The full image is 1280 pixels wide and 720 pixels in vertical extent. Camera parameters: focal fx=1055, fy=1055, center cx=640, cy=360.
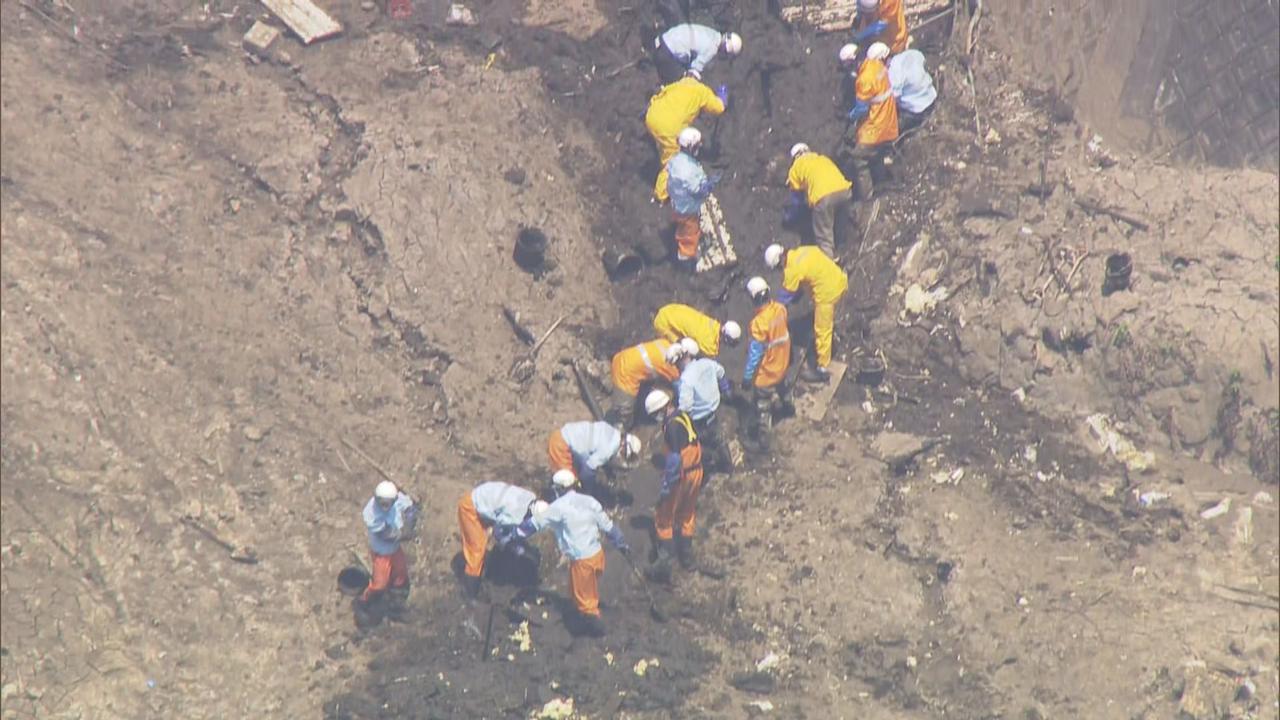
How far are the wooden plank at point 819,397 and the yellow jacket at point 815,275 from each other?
92 centimetres

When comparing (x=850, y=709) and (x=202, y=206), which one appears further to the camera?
(x=202, y=206)

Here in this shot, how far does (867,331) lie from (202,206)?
753 centimetres

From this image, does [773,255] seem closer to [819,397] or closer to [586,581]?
[819,397]

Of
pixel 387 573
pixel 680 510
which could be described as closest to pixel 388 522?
pixel 387 573

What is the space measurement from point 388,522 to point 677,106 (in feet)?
18.2

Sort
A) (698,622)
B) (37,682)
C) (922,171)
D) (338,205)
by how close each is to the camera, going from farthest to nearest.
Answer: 1. (922,171)
2. (338,205)
3. (698,622)
4. (37,682)

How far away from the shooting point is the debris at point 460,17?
1277cm

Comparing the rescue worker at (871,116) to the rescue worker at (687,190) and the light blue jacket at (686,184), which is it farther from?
the light blue jacket at (686,184)

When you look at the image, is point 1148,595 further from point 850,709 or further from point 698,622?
point 698,622

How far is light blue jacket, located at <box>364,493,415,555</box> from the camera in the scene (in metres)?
10.1

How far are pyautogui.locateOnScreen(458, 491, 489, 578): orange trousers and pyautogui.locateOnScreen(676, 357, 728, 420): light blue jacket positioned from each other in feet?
7.81

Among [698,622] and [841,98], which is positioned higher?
[841,98]

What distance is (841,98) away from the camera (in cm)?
1306

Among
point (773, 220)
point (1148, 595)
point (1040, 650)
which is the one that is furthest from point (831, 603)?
point (773, 220)
